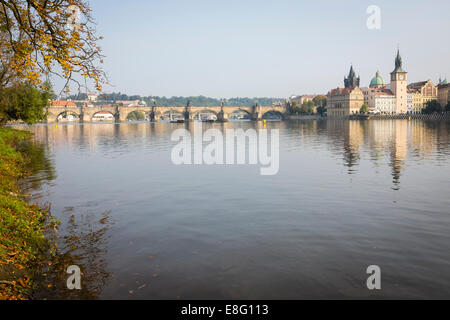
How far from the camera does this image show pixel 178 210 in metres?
15.1

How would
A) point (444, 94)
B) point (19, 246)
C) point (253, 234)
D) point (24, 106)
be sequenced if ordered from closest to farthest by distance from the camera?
1. point (19, 246)
2. point (253, 234)
3. point (24, 106)
4. point (444, 94)

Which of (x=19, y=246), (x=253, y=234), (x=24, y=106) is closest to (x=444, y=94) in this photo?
(x=24, y=106)

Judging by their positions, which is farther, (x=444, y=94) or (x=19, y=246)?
(x=444, y=94)

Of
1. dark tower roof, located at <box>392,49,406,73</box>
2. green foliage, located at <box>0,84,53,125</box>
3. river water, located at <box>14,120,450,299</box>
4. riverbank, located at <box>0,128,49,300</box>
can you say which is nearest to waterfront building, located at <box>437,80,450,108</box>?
dark tower roof, located at <box>392,49,406,73</box>

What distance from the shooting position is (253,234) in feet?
39.0

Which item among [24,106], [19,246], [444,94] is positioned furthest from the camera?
[444,94]

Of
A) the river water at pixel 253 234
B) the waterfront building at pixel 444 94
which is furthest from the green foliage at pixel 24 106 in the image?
the waterfront building at pixel 444 94

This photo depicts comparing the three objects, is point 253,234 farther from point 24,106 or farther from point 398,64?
point 398,64

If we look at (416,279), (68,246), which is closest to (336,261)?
(416,279)

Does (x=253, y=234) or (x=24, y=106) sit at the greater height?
(x=24, y=106)

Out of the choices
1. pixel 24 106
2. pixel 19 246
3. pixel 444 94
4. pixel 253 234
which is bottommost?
pixel 253 234

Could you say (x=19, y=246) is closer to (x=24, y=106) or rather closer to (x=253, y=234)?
(x=253, y=234)

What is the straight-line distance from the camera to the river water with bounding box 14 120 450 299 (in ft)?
27.6
